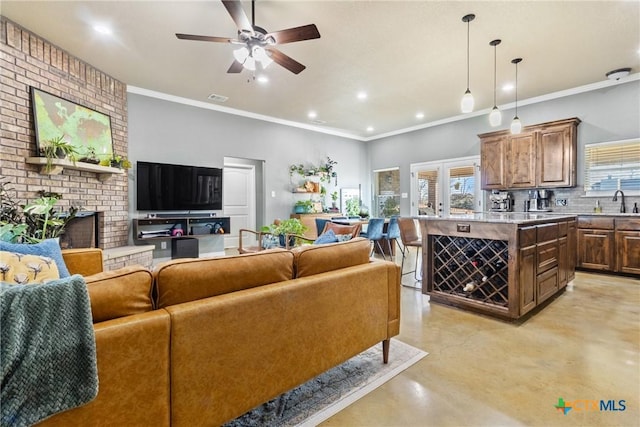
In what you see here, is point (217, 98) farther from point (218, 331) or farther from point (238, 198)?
point (218, 331)

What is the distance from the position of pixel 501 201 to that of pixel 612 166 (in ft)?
5.15

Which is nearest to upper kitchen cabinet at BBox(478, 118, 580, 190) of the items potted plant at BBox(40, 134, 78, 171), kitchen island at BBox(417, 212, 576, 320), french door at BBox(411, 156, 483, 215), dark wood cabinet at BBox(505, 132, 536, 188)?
dark wood cabinet at BBox(505, 132, 536, 188)

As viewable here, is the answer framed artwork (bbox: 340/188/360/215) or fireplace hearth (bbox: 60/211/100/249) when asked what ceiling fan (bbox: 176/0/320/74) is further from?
framed artwork (bbox: 340/188/360/215)

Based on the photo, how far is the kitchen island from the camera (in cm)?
261

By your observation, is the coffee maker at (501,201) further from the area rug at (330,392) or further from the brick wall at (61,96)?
the brick wall at (61,96)

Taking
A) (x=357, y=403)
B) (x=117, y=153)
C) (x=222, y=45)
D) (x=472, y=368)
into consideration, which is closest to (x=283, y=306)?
(x=357, y=403)

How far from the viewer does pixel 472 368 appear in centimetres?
195

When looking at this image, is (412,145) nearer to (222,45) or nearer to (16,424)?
(222,45)

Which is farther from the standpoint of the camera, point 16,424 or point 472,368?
point 472,368

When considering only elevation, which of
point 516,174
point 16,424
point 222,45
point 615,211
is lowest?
point 16,424

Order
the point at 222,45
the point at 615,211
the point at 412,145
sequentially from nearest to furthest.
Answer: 1. the point at 222,45
2. the point at 615,211
3. the point at 412,145

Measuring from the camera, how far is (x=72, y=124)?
3.83m

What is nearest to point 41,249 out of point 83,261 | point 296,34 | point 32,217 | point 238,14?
point 83,261

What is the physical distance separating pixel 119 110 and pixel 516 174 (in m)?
6.62
